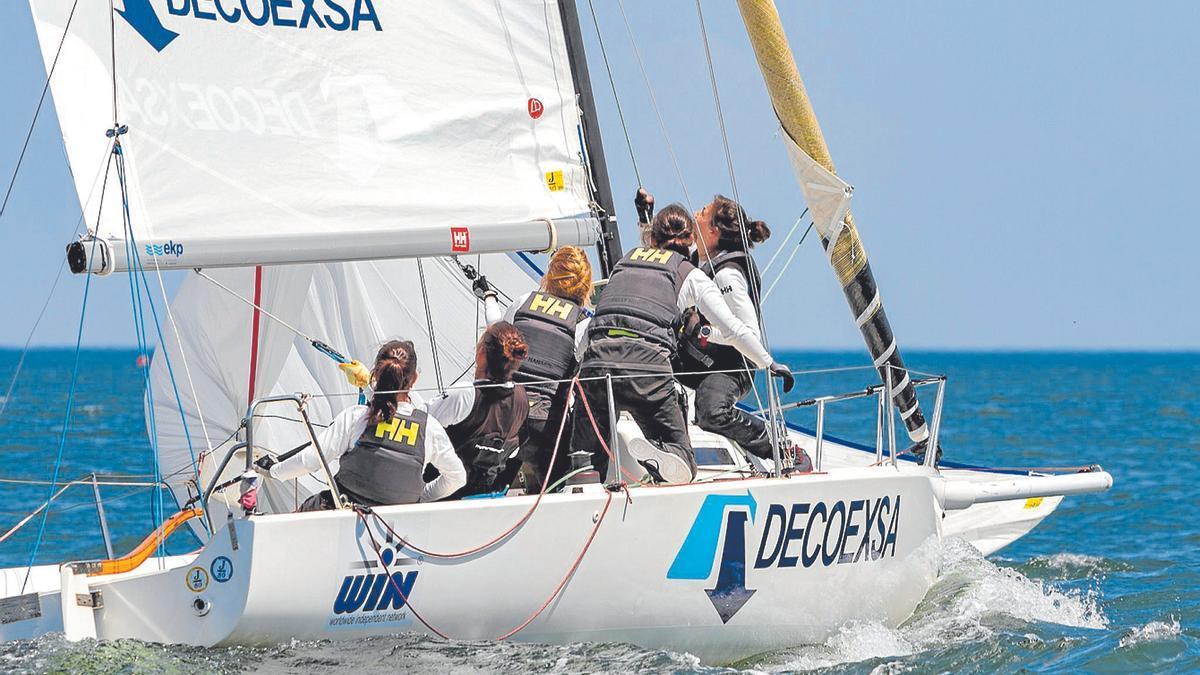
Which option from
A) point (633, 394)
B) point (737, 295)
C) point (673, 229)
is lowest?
point (633, 394)

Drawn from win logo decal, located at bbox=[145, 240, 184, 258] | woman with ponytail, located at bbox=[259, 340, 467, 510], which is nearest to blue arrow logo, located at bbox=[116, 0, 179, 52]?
win logo decal, located at bbox=[145, 240, 184, 258]

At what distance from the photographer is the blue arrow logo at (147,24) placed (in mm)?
6227

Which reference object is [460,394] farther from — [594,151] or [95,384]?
[95,384]

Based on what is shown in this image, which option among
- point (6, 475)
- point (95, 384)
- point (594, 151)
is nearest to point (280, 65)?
point (594, 151)

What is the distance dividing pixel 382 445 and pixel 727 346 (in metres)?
1.95

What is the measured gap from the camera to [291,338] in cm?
770

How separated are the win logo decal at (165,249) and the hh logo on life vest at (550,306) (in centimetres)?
150

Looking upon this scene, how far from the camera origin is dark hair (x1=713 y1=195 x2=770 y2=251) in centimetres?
691

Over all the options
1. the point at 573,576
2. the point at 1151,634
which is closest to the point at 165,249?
the point at 573,576

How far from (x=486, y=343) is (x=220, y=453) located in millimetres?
2735

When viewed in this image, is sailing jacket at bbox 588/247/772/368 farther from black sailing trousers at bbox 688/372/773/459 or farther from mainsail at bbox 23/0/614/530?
mainsail at bbox 23/0/614/530

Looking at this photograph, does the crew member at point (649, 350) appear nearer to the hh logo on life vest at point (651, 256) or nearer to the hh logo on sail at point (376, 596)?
the hh logo on life vest at point (651, 256)

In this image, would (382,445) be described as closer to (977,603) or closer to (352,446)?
(352,446)

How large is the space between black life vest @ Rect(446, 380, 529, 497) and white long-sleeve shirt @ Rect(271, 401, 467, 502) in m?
0.20
